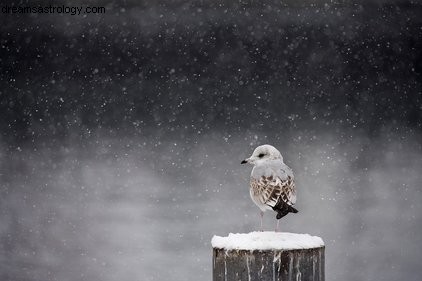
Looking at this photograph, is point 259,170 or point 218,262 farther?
point 259,170

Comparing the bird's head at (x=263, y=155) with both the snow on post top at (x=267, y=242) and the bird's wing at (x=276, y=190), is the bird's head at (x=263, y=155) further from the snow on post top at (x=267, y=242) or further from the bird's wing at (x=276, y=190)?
the snow on post top at (x=267, y=242)

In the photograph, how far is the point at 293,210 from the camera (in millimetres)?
4344

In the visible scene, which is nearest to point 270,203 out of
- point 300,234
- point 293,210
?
Result: point 293,210

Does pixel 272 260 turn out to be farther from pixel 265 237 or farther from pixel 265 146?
pixel 265 146

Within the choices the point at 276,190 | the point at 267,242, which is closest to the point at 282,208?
the point at 276,190

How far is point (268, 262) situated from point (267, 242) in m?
0.13

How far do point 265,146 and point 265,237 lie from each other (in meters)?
2.34

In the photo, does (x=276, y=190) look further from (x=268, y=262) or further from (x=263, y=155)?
(x=268, y=262)

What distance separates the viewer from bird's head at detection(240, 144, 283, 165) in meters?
5.19

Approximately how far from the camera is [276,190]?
4559 millimetres

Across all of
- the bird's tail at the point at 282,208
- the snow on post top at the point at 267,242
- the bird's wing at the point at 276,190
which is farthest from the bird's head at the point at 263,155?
the snow on post top at the point at 267,242

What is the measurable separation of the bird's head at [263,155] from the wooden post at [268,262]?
2.33m

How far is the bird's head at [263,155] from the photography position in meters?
5.19

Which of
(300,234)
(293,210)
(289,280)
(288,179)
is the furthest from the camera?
(288,179)
